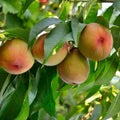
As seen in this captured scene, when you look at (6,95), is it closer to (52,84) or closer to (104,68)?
(52,84)

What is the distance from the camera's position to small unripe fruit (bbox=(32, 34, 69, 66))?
42.0 inches

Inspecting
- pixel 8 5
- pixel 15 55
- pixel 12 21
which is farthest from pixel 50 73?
pixel 12 21

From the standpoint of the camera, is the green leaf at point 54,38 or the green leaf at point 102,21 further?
the green leaf at point 102,21

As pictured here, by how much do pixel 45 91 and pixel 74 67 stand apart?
173mm

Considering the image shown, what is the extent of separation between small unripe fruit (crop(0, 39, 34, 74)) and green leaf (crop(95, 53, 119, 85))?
23 centimetres

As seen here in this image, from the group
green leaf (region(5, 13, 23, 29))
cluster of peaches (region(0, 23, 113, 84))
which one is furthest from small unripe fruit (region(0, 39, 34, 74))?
green leaf (region(5, 13, 23, 29))

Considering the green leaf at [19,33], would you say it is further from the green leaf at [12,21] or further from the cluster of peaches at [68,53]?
the green leaf at [12,21]

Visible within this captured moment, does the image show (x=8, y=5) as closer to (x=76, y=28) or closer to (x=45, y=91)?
(x=45, y=91)

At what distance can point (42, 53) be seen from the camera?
106 cm

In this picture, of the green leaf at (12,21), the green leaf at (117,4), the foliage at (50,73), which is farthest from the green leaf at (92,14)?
the green leaf at (12,21)

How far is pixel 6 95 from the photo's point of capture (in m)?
1.21

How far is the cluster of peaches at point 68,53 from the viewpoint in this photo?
108 cm

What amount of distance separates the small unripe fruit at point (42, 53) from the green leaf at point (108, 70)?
18cm

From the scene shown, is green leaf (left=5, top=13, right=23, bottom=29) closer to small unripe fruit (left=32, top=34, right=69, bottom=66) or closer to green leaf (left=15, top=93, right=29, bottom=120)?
green leaf (left=15, top=93, right=29, bottom=120)
